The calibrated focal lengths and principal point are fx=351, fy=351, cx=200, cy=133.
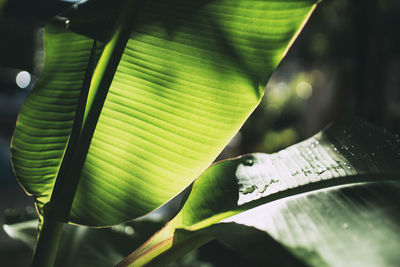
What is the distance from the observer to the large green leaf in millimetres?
531

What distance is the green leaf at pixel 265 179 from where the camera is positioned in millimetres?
528

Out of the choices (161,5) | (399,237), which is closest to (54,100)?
(161,5)

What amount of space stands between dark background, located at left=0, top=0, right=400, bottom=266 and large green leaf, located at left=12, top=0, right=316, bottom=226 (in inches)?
11.9

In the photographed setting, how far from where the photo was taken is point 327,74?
13.3 feet

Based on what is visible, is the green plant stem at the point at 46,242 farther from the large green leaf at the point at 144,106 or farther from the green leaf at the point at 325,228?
the green leaf at the point at 325,228

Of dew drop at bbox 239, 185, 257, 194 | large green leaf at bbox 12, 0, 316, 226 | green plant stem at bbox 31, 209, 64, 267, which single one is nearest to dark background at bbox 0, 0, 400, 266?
large green leaf at bbox 12, 0, 316, 226

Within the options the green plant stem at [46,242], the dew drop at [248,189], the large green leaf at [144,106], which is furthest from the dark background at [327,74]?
the dew drop at [248,189]

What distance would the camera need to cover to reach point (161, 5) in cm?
54

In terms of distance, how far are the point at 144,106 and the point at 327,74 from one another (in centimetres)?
389

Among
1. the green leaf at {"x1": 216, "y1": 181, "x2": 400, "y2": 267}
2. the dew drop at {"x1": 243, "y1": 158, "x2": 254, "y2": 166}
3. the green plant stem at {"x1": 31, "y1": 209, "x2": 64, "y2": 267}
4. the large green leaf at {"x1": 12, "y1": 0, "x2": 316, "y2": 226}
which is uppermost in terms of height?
the large green leaf at {"x1": 12, "y1": 0, "x2": 316, "y2": 226}

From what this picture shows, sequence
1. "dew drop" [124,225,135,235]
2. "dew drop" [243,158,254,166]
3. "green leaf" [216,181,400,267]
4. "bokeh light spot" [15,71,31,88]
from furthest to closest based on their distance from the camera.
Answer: "bokeh light spot" [15,71,31,88]
"dew drop" [124,225,135,235]
"dew drop" [243,158,254,166]
"green leaf" [216,181,400,267]

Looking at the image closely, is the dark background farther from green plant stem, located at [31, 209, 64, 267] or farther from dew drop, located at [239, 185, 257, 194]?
dew drop, located at [239, 185, 257, 194]

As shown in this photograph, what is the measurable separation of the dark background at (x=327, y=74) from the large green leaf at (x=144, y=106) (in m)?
0.30

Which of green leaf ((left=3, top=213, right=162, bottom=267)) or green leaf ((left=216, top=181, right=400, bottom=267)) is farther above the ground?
green leaf ((left=216, top=181, right=400, bottom=267))
